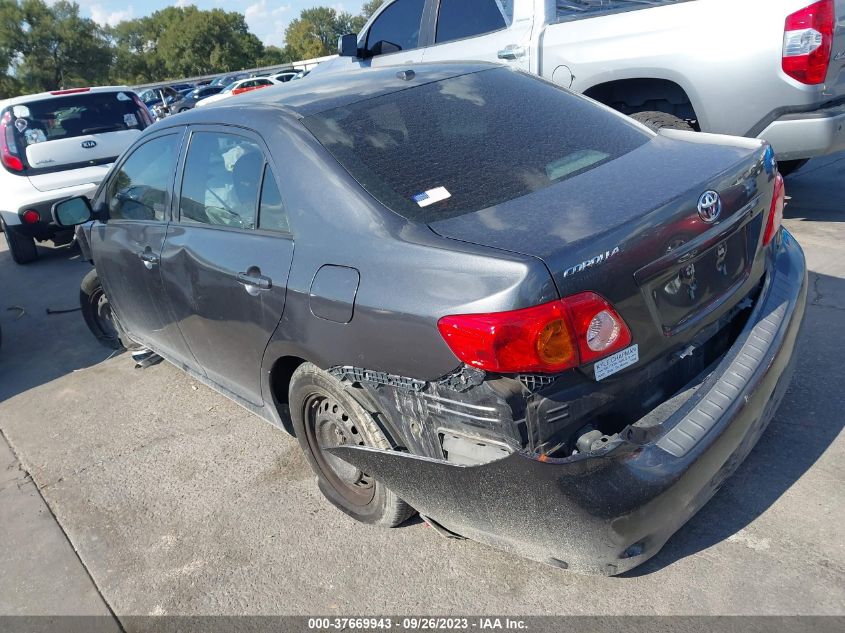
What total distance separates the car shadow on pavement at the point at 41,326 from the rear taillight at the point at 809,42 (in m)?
5.13

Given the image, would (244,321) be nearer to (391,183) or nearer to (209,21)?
(391,183)

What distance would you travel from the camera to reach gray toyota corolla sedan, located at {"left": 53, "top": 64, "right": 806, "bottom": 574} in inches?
82.7

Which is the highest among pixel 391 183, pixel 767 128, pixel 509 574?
pixel 391 183

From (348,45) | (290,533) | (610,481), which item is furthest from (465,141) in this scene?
(348,45)

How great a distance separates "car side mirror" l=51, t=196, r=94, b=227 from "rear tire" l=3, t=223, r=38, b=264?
422 centimetres

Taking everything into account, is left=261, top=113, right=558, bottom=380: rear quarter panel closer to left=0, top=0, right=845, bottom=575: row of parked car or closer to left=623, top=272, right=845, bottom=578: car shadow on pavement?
left=0, top=0, right=845, bottom=575: row of parked car

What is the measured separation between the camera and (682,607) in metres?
2.35

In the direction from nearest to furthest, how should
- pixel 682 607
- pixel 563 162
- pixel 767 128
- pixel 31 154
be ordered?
pixel 682 607
pixel 563 162
pixel 767 128
pixel 31 154

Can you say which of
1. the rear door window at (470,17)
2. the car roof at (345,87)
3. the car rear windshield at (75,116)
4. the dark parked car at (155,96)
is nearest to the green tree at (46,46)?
the dark parked car at (155,96)

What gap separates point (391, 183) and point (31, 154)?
267 inches

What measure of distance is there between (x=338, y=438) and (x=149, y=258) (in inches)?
62.0

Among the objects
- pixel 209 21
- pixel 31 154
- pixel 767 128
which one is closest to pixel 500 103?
pixel 767 128

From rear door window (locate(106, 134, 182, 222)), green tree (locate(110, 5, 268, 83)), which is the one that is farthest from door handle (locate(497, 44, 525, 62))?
green tree (locate(110, 5, 268, 83))

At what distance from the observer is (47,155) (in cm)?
792
